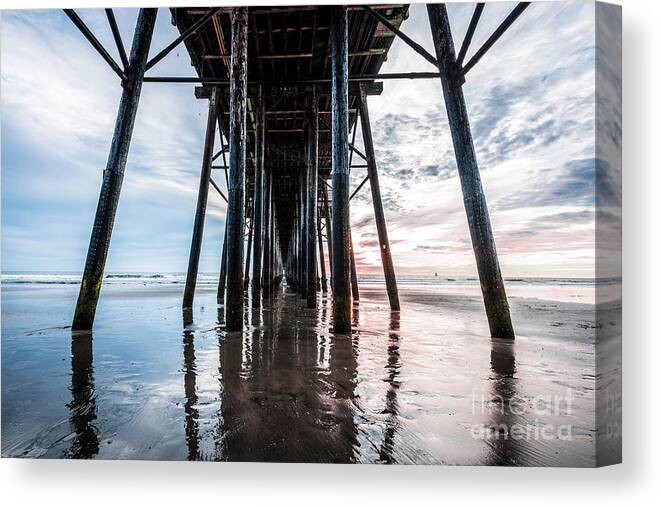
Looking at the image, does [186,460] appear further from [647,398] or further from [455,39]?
[455,39]

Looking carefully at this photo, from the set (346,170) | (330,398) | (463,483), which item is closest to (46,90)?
(346,170)

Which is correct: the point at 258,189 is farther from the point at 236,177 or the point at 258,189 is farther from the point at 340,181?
the point at 340,181

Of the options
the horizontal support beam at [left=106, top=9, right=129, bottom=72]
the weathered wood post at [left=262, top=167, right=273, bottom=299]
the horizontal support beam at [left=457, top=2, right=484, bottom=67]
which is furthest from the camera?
the weathered wood post at [left=262, top=167, right=273, bottom=299]

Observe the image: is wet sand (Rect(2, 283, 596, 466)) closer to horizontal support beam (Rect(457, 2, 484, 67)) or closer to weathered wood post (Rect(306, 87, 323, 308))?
horizontal support beam (Rect(457, 2, 484, 67))

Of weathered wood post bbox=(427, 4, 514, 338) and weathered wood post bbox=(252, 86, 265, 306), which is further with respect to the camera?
weathered wood post bbox=(252, 86, 265, 306)

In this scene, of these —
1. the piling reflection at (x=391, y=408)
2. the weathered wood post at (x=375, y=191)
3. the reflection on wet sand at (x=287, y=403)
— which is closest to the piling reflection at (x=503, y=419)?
the piling reflection at (x=391, y=408)

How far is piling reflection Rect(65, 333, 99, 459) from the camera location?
1652 mm

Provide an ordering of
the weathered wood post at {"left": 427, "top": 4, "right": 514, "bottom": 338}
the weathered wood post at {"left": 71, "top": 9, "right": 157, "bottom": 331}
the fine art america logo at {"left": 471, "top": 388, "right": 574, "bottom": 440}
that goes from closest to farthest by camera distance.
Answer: the fine art america logo at {"left": 471, "top": 388, "right": 574, "bottom": 440}, the weathered wood post at {"left": 427, "top": 4, "right": 514, "bottom": 338}, the weathered wood post at {"left": 71, "top": 9, "right": 157, "bottom": 331}

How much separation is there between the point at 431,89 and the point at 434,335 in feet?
12.1

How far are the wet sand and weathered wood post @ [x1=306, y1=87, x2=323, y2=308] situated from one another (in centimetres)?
422

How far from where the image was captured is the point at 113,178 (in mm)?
3936

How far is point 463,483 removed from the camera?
5.95 ft

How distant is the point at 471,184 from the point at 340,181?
157 centimetres

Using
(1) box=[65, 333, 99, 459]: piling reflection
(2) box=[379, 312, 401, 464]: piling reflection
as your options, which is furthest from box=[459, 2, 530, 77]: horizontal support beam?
(1) box=[65, 333, 99, 459]: piling reflection
